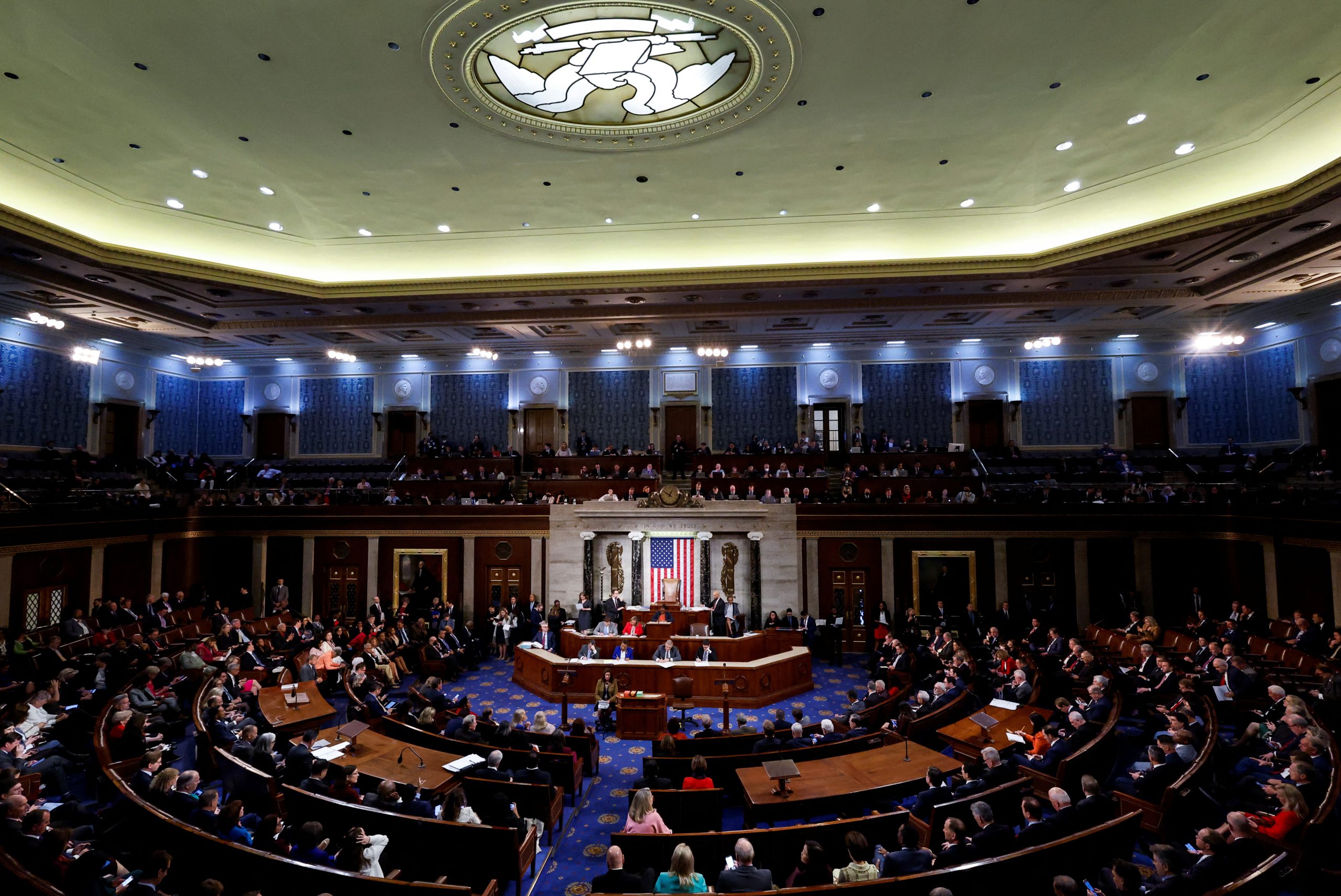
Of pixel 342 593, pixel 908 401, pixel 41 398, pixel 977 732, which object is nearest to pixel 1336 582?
pixel 977 732

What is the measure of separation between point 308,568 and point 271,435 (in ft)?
24.9

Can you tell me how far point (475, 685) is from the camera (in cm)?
1373

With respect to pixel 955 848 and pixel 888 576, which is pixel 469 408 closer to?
pixel 888 576

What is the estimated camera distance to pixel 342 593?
1897 centimetres

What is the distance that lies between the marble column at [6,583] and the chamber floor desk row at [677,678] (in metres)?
11.6

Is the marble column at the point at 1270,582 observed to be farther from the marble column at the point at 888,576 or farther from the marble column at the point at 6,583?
the marble column at the point at 6,583

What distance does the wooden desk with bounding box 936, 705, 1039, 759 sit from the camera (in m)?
8.49

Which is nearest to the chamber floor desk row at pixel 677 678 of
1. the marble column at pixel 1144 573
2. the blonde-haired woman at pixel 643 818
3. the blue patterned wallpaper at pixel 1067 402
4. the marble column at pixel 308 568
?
the blonde-haired woman at pixel 643 818

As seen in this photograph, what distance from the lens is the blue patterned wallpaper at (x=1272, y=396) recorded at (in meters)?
17.8

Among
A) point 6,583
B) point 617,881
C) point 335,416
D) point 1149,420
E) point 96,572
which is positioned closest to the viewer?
point 617,881

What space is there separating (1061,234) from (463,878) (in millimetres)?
15718

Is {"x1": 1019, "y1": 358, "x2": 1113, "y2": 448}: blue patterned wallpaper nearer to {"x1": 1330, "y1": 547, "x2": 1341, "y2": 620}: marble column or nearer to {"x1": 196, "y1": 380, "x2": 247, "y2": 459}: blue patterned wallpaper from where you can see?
{"x1": 1330, "y1": 547, "x2": 1341, "y2": 620}: marble column

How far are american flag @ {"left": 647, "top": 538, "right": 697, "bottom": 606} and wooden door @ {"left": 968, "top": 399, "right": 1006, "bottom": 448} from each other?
34.6ft

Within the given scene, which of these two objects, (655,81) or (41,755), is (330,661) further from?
(655,81)
